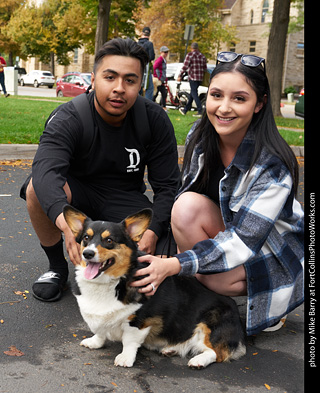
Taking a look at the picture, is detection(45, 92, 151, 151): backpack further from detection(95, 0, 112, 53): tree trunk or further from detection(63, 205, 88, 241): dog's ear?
detection(95, 0, 112, 53): tree trunk

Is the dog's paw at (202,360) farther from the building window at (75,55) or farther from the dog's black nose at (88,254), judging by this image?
the building window at (75,55)

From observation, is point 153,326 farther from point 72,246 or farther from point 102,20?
point 102,20

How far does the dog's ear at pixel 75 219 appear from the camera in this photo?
2674 millimetres

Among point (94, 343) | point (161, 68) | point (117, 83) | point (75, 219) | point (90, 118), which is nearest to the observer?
point (75, 219)

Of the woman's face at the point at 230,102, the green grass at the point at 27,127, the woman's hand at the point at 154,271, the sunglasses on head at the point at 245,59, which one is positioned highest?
the sunglasses on head at the point at 245,59

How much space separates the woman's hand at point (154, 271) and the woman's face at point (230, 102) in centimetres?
88

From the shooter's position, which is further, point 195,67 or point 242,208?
point 195,67

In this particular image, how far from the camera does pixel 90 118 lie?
3.58 meters

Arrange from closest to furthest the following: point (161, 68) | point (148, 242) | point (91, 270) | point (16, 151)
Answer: point (91, 270), point (148, 242), point (16, 151), point (161, 68)

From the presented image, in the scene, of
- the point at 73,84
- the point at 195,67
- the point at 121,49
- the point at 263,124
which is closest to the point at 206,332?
the point at 263,124

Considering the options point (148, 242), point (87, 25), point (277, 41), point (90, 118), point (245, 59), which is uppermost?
point (87, 25)

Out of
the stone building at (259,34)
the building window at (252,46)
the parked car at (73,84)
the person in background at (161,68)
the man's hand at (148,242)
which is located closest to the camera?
the man's hand at (148,242)

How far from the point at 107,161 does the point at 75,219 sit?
1105mm

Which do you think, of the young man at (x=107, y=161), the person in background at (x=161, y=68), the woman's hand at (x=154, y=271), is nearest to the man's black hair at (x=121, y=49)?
the young man at (x=107, y=161)
